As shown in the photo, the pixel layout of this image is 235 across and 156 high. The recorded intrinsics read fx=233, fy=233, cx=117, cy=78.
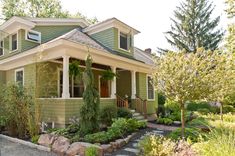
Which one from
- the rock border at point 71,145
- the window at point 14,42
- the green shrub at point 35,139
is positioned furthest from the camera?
the window at point 14,42

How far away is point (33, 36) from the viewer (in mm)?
14320

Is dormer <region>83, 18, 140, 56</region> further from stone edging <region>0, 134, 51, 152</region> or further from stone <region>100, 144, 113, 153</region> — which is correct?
stone <region>100, 144, 113, 153</region>

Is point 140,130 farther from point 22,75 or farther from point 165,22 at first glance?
point 165,22

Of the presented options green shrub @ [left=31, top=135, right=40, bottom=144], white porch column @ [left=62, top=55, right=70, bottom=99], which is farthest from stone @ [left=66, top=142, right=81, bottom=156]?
white porch column @ [left=62, top=55, right=70, bottom=99]

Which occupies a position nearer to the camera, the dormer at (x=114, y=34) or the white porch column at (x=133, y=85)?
the white porch column at (x=133, y=85)

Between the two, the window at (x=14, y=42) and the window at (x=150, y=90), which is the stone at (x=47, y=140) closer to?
the window at (x=14, y=42)

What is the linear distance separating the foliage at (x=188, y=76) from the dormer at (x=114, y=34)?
274 inches

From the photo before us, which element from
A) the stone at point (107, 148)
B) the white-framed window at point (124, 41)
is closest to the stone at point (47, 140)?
the stone at point (107, 148)

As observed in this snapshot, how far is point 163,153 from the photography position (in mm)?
5887

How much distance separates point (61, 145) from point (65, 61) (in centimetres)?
386

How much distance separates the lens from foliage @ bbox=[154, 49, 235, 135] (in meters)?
7.49

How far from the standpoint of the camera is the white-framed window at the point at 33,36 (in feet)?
45.6

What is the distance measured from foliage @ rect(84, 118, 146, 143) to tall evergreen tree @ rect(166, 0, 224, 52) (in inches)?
1012

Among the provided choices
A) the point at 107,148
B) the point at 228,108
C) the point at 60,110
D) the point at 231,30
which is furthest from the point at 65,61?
the point at 228,108
